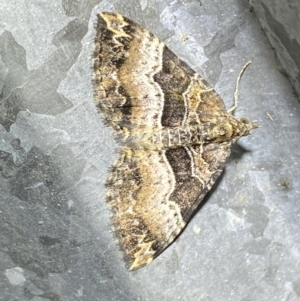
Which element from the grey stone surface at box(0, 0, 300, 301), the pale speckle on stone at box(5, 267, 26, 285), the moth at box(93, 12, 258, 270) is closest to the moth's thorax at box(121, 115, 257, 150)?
the moth at box(93, 12, 258, 270)

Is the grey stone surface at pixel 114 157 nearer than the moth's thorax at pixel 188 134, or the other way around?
the moth's thorax at pixel 188 134

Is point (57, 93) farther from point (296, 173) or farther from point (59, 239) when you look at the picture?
point (296, 173)

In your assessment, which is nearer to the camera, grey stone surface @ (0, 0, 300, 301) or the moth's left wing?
the moth's left wing

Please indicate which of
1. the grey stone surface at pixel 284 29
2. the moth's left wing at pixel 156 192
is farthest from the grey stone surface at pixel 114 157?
the moth's left wing at pixel 156 192

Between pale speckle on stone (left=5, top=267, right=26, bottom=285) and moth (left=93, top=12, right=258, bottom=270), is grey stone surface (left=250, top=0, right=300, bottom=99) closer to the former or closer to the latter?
moth (left=93, top=12, right=258, bottom=270)

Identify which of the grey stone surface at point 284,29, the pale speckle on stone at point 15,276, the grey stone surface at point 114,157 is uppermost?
the grey stone surface at point 284,29

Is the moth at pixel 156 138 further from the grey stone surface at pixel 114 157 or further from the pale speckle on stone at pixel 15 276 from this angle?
the pale speckle on stone at pixel 15 276
